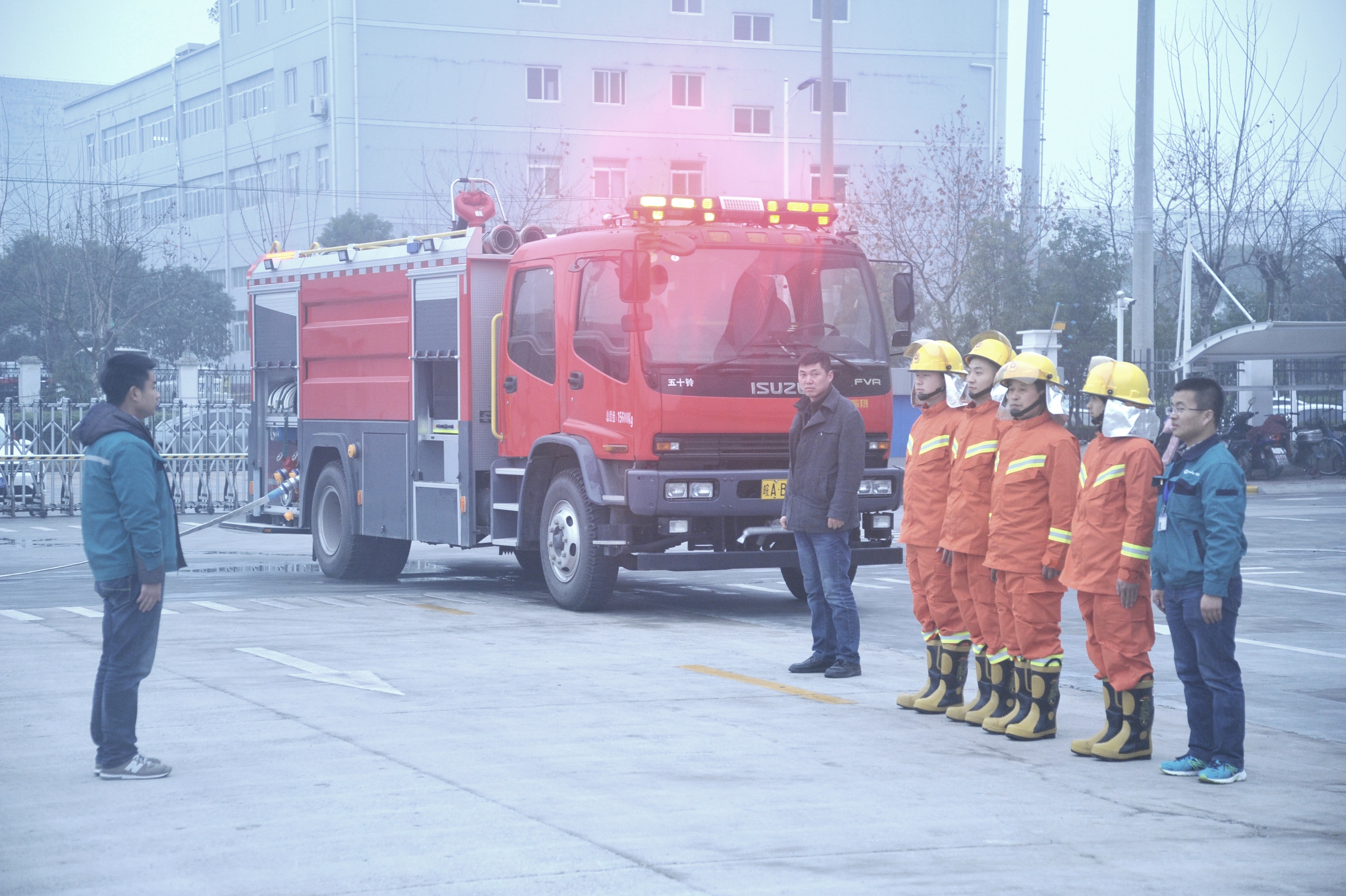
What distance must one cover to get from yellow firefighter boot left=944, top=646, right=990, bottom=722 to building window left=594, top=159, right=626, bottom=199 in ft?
178

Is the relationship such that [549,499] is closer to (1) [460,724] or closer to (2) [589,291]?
(2) [589,291]

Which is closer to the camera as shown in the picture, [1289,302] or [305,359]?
[305,359]

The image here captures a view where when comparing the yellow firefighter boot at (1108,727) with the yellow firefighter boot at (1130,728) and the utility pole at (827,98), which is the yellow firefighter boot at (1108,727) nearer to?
the yellow firefighter boot at (1130,728)

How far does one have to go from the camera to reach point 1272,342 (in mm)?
27672

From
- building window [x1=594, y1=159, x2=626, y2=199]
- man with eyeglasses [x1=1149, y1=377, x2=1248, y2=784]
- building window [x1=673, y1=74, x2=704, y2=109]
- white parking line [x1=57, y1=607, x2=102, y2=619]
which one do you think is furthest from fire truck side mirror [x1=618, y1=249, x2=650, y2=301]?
building window [x1=673, y1=74, x2=704, y2=109]

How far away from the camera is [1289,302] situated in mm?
37062

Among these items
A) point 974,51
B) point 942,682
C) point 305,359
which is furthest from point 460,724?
point 974,51

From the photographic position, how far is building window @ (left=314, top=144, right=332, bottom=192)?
59219 mm

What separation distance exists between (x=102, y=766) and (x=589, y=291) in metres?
6.42

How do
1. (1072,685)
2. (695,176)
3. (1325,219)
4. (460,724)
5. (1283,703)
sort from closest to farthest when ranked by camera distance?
(460,724) < (1283,703) < (1072,685) < (1325,219) < (695,176)

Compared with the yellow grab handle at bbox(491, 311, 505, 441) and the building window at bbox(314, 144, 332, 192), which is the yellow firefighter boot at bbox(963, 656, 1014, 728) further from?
the building window at bbox(314, 144, 332, 192)

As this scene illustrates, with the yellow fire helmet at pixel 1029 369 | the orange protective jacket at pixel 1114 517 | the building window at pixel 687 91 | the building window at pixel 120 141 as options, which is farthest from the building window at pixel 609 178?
the orange protective jacket at pixel 1114 517

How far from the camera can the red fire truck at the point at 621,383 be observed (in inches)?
480

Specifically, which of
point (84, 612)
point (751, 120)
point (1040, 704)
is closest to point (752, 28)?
point (751, 120)
